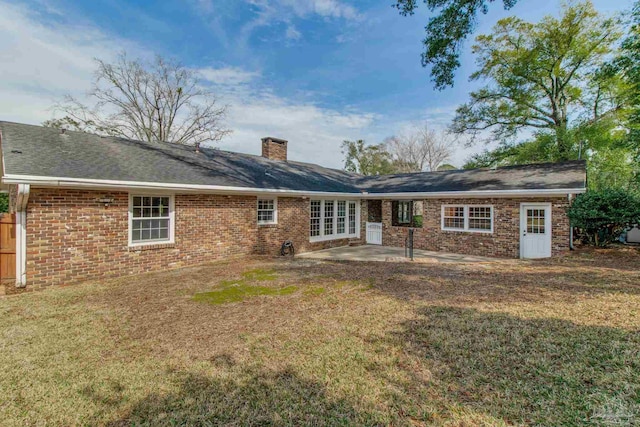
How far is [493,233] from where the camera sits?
11.6 metres

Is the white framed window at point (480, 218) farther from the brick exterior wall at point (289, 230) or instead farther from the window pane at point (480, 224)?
the brick exterior wall at point (289, 230)

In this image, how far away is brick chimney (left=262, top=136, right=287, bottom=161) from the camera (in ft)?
53.6

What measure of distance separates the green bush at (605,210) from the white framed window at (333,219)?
28.0ft

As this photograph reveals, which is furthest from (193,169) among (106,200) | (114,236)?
(114,236)

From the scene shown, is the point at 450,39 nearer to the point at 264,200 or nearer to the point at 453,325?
the point at 264,200

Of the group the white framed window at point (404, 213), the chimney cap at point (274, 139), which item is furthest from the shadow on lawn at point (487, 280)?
the chimney cap at point (274, 139)

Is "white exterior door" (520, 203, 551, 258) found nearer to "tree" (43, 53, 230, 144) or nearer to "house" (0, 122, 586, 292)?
"house" (0, 122, 586, 292)

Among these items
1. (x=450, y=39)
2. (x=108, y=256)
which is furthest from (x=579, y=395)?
(x=450, y=39)

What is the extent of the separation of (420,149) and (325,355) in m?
35.7

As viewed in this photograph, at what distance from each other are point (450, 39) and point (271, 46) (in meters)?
10.6

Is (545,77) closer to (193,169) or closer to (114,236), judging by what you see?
(193,169)

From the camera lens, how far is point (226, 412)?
2.62 meters

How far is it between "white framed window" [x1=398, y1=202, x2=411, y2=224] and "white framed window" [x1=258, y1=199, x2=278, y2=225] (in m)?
6.61

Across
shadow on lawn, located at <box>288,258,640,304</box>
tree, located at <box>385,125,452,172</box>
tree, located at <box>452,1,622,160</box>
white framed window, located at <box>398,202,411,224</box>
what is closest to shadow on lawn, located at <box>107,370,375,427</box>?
shadow on lawn, located at <box>288,258,640,304</box>
